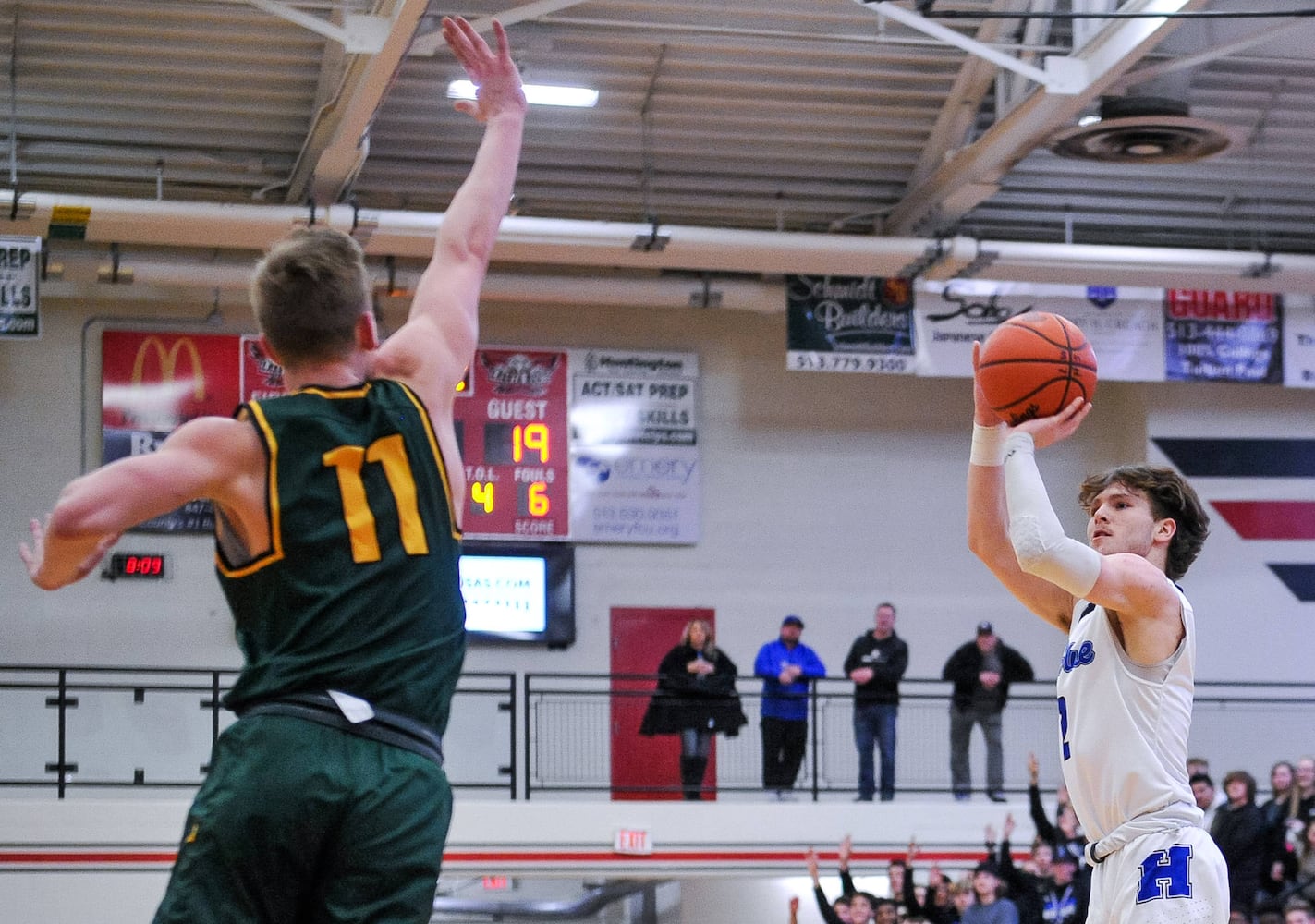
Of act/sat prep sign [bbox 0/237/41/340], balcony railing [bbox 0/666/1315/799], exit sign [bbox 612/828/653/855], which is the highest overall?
act/sat prep sign [bbox 0/237/41/340]

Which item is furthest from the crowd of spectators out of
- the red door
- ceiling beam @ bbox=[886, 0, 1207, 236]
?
ceiling beam @ bbox=[886, 0, 1207, 236]

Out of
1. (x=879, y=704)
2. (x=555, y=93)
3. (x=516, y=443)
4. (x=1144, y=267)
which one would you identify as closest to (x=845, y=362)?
(x=1144, y=267)

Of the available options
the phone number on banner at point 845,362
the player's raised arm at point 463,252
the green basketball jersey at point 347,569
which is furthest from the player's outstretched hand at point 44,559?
the phone number on banner at point 845,362

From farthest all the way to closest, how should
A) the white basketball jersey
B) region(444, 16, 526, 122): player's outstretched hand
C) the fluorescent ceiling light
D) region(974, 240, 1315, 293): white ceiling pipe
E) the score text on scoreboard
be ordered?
the score text on scoreboard, region(974, 240, 1315, 293): white ceiling pipe, the fluorescent ceiling light, the white basketball jersey, region(444, 16, 526, 122): player's outstretched hand

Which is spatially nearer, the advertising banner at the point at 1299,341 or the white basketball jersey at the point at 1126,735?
the white basketball jersey at the point at 1126,735

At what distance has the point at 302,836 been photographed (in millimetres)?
2482

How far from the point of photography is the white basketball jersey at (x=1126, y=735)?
4199 millimetres

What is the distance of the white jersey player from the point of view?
4025mm

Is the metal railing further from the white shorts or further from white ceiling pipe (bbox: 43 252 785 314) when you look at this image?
the white shorts

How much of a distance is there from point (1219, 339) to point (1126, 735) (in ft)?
37.7

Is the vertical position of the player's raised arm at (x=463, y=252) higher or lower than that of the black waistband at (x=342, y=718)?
higher

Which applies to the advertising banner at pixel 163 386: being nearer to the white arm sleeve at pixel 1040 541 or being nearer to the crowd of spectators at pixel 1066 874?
the crowd of spectators at pixel 1066 874

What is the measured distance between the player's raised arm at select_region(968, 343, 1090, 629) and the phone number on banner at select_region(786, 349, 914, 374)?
32.0 ft

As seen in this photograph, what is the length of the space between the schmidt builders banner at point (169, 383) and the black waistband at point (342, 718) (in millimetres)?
12517
